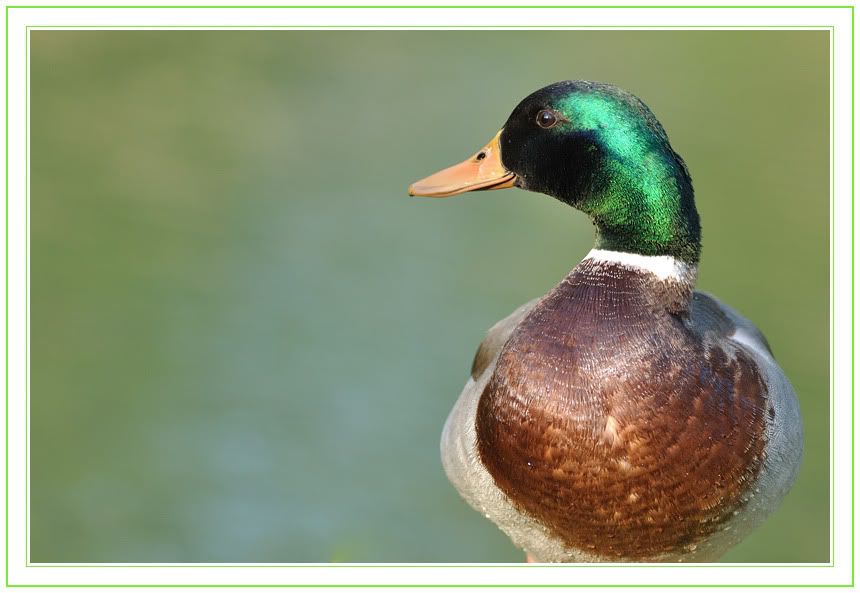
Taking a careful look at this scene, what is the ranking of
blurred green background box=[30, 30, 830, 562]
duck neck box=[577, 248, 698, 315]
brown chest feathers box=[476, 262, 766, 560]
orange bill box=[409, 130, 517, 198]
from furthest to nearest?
blurred green background box=[30, 30, 830, 562], orange bill box=[409, 130, 517, 198], duck neck box=[577, 248, 698, 315], brown chest feathers box=[476, 262, 766, 560]

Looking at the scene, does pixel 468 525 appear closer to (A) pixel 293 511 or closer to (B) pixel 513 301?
(A) pixel 293 511

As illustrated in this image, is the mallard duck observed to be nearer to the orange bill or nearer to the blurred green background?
the orange bill

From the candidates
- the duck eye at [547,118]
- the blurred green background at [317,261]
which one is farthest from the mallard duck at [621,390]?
the blurred green background at [317,261]

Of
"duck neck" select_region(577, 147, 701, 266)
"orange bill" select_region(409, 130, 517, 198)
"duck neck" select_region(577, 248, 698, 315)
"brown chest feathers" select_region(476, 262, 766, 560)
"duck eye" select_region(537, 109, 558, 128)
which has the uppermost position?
"duck eye" select_region(537, 109, 558, 128)

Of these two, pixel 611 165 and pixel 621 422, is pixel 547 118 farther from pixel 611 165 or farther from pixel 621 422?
pixel 621 422

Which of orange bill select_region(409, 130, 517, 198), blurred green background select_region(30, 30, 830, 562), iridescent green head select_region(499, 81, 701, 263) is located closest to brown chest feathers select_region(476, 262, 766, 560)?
iridescent green head select_region(499, 81, 701, 263)

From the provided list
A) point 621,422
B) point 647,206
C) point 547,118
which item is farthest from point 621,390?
point 547,118

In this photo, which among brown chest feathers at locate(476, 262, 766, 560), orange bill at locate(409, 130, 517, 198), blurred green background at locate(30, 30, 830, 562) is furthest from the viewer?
blurred green background at locate(30, 30, 830, 562)
